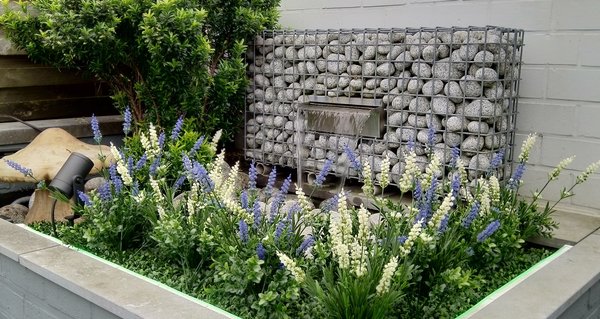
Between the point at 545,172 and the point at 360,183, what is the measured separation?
121 centimetres

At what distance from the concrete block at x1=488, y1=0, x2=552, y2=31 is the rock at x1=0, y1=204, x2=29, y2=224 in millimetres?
3176

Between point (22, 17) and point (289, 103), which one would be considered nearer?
point (22, 17)

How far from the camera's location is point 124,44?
13.1ft

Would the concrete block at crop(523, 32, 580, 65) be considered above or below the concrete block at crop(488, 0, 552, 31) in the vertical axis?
below

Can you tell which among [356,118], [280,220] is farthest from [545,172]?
[280,220]

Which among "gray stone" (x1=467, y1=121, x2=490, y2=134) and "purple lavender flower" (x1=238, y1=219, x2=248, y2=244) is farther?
"gray stone" (x1=467, y1=121, x2=490, y2=134)

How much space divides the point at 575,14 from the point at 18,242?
322cm

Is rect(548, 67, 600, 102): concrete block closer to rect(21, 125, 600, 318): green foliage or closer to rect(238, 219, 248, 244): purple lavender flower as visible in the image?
rect(21, 125, 600, 318): green foliage

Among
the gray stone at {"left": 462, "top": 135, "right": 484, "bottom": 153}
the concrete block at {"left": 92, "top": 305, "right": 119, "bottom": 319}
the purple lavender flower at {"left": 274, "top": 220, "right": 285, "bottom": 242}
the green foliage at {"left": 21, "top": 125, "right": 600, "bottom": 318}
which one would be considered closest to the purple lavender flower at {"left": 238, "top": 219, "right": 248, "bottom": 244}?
the green foliage at {"left": 21, "top": 125, "right": 600, "bottom": 318}

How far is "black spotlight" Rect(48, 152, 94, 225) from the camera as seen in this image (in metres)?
3.12

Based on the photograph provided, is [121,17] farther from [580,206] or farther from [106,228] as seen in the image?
[580,206]

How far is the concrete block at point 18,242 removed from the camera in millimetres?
2746

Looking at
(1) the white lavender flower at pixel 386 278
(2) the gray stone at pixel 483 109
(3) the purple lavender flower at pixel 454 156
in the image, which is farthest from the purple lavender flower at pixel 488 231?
(2) the gray stone at pixel 483 109

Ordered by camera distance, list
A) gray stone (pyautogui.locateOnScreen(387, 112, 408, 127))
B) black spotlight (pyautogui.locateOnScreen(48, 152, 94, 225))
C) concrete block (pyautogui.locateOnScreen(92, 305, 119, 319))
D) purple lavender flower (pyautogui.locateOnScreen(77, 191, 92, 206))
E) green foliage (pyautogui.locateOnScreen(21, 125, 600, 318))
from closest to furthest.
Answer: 1. green foliage (pyautogui.locateOnScreen(21, 125, 600, 318))
2. concrete block (pyautogui.locateOnScreen(92, 305, 119, 319))
3. purple lavender flower (pyautogui.locateOnScreen(77, 191, 92, 206))
4. black spotlight (pyautogui.locateOnScreen(48, 152, 94, 225))
5. gray stone (pyautogui.locateOnScreen(387, 112, 408, 127))
